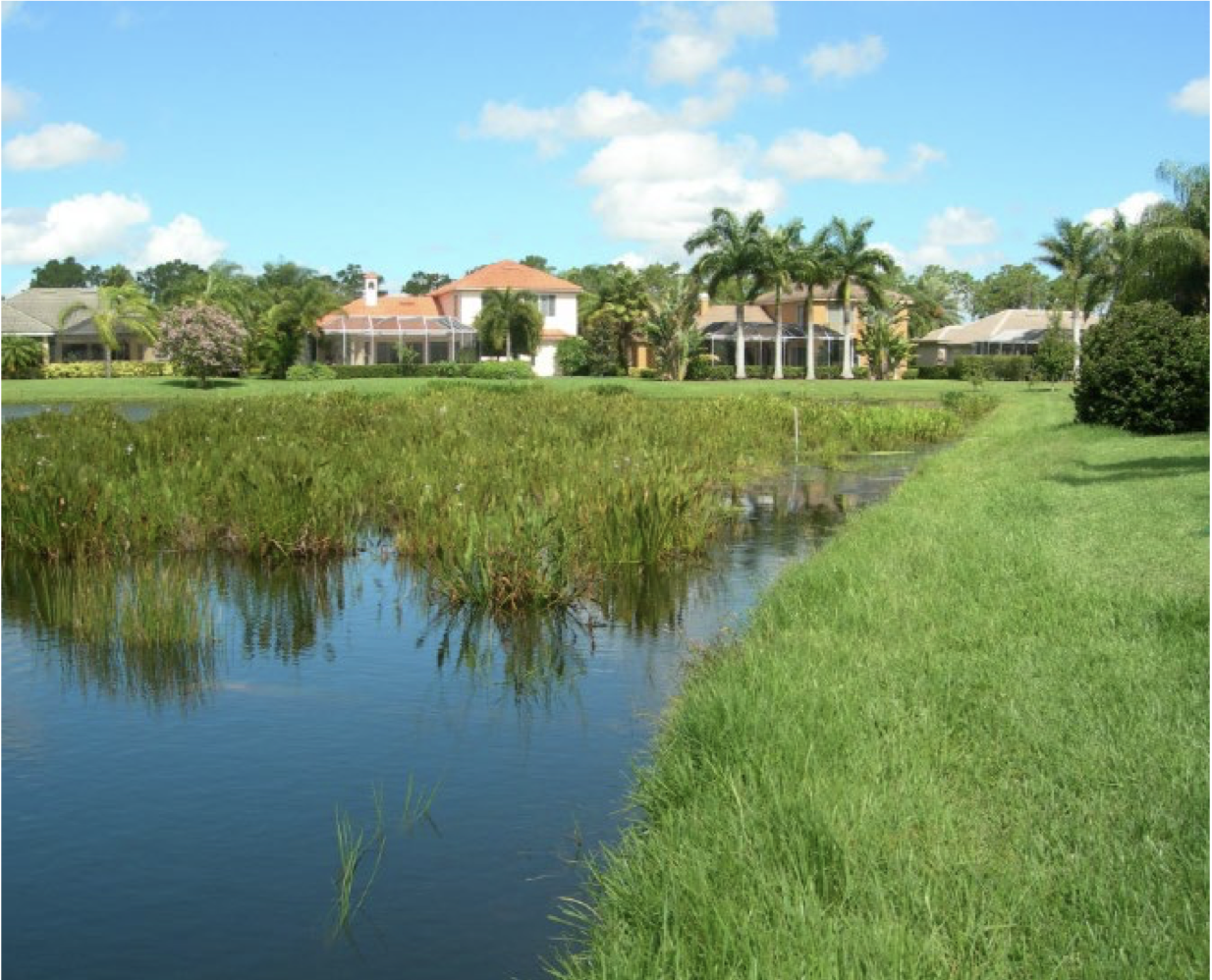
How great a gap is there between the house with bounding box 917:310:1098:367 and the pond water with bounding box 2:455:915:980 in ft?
276

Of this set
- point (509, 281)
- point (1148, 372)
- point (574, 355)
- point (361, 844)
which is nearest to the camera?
point (361, 844)

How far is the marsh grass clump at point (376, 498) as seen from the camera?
12.8 metres

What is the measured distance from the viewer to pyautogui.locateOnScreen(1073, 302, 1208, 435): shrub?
90.1ft

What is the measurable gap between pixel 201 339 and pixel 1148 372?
42.5 m

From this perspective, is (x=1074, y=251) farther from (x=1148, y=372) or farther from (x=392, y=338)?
(x=1148, y=372)

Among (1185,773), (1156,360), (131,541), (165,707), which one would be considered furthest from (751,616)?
(1156,360)

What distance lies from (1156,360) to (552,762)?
77.3ft

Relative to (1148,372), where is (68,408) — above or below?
below

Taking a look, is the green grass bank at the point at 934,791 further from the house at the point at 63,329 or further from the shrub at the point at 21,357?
the house at the point at 63,329

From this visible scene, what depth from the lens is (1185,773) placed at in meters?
6.06

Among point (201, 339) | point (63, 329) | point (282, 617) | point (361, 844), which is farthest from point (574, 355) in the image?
point (361, 844)

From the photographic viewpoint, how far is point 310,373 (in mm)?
68688

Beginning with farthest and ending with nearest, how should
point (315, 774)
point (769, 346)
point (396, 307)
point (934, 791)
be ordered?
point (769, 346) < point (396, 307) < point (315, 774) < point (934, 791)

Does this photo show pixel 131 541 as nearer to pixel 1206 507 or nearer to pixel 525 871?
pixel 525 871
